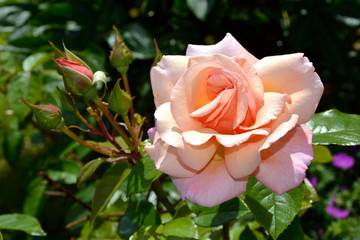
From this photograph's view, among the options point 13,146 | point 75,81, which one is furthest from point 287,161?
point 13,146

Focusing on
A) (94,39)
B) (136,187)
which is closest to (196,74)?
(136,187)

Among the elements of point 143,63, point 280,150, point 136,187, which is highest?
point 280,150

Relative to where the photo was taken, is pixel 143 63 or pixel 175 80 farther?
pixel 143 63

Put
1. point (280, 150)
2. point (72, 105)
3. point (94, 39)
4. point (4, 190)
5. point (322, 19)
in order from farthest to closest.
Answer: point (4, 190) < point (322, 19) < point (94, 39) < point (72, 105) < point (280, 150)

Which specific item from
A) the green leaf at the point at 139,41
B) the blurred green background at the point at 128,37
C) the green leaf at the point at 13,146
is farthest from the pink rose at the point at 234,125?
the green leaf at the point at 13,146

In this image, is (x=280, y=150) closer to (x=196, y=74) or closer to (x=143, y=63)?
(x=196, y=74)

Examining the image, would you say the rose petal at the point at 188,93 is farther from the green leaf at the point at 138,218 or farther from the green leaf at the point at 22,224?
the green leaf at the point at 22,224

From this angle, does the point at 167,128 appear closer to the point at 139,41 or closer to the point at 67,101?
the point at 67,101

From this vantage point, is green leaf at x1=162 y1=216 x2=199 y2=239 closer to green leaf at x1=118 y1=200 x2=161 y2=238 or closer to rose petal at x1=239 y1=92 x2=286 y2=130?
green leaf at x1=118 y1=200 x2=161 y2=238
